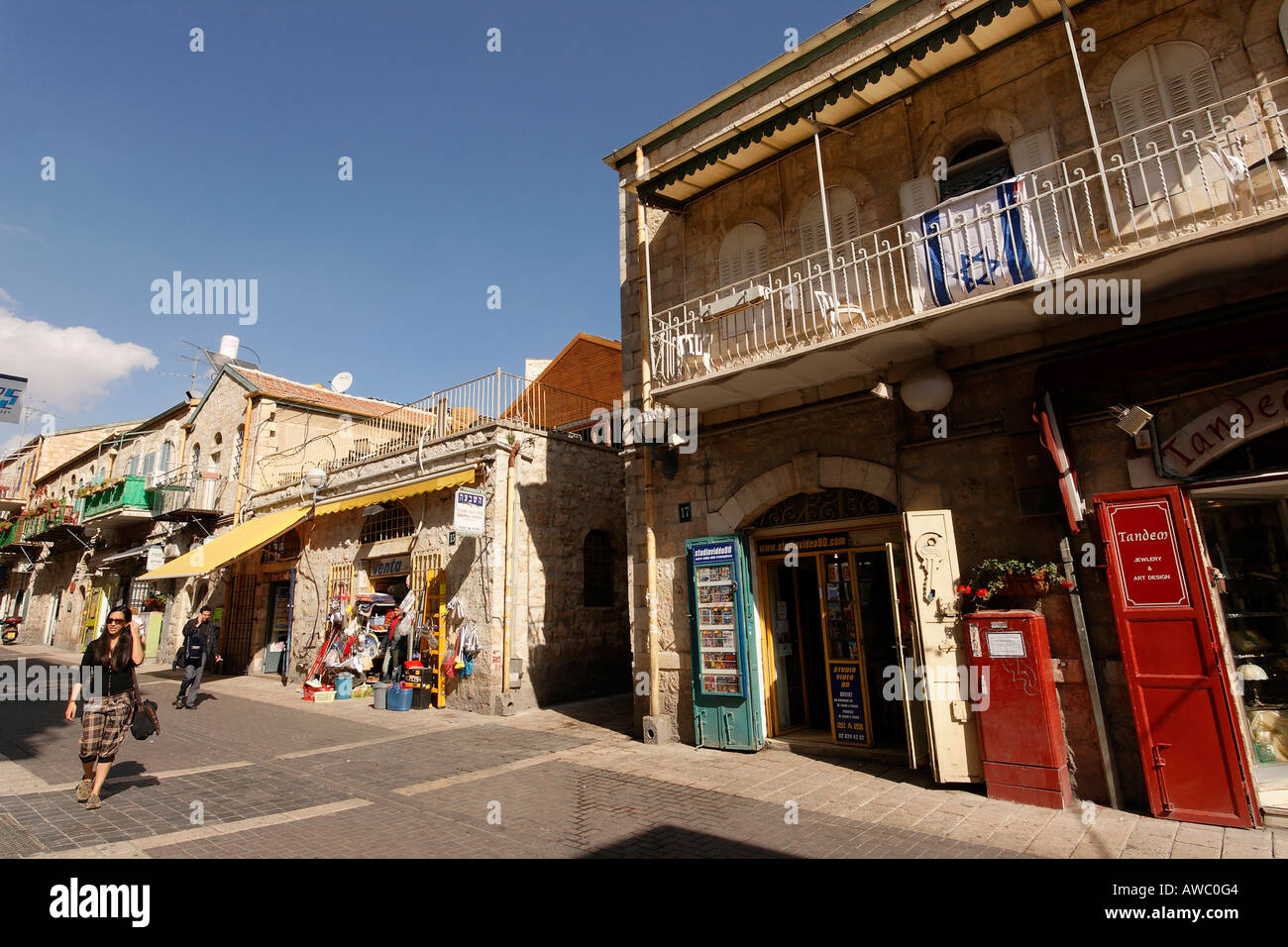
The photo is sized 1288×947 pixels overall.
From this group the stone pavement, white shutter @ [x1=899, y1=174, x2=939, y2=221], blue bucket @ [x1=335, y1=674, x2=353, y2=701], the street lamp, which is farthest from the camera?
the street lamp

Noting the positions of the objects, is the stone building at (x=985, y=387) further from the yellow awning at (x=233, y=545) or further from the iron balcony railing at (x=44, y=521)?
the iron balcony railing at (x=44, y=521)

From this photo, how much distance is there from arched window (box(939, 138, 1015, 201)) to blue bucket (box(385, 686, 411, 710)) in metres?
11.1

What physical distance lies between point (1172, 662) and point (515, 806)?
5656 millimetres

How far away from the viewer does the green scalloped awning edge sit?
19.4 feet

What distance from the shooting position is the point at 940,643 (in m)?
6.10

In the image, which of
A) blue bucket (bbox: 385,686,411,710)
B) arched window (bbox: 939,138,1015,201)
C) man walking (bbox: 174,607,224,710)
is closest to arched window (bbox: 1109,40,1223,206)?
arched window (bbox: 939,138,1015,201)

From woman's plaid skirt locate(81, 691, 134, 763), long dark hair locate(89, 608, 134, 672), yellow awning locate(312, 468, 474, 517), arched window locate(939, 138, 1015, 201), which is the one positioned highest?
arched window locate(939, 138, 1015, 201)

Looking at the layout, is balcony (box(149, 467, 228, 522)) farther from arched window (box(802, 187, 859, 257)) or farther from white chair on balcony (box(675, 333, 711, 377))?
arched window (box(802, 187, 859, 257))

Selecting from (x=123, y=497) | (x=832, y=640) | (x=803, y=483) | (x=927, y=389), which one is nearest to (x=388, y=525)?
(x=803, y=483)

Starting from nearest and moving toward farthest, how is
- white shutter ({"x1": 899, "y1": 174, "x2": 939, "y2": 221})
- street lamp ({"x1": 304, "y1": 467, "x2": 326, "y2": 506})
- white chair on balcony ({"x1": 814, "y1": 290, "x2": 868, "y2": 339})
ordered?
1. white chair on balcony ({"x1": 814, "y1": 290, "x2": 868, "y2": 339})
2. white shutter ({"x1": 899, "y1": 174, "x2": 939, "y2": 221})
3. street lamp ({"x1": 304, "y1": 467, "x2": 326, "y2": 506})

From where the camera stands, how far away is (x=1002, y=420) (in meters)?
6.26
